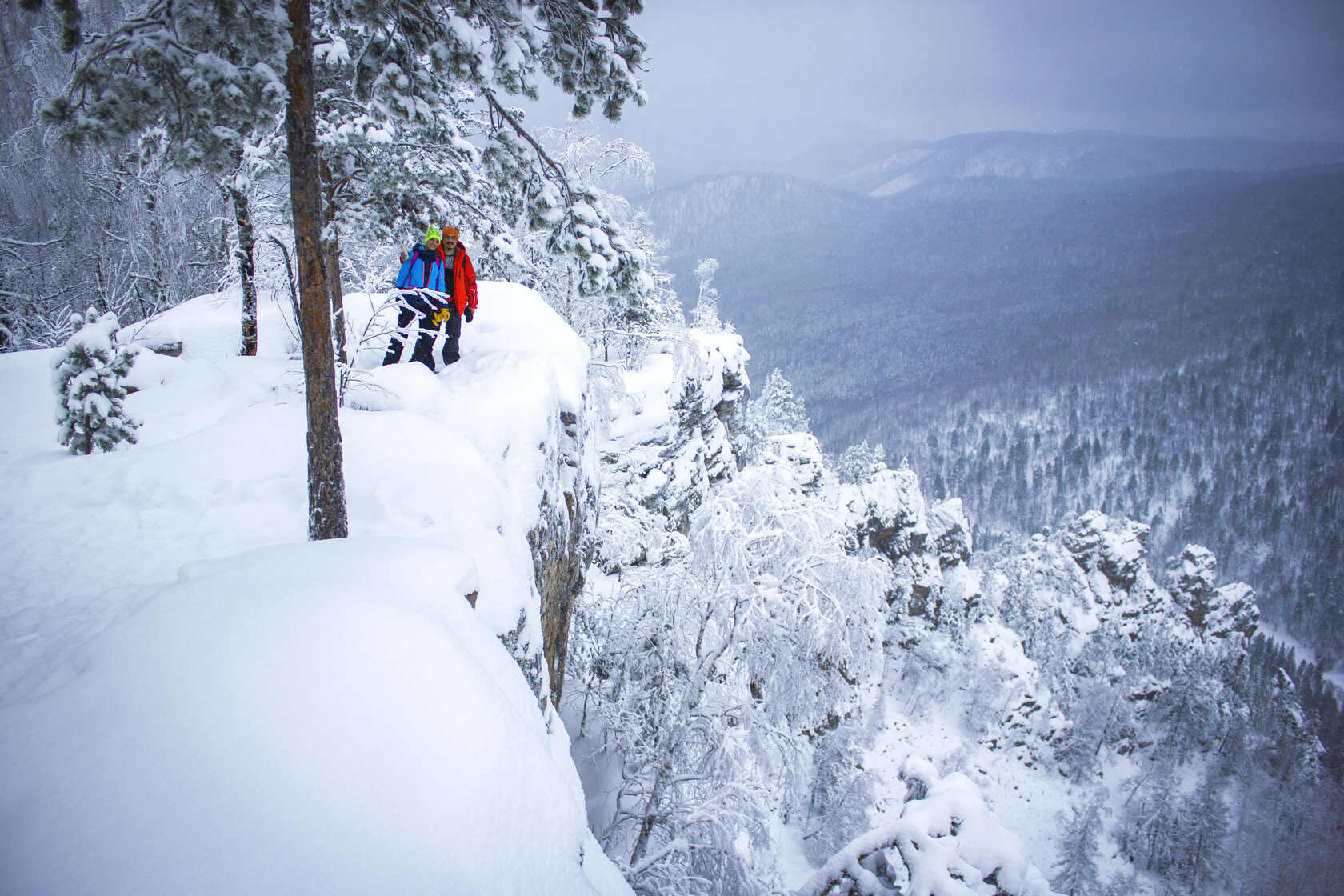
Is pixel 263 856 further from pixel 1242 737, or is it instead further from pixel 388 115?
pixel 1242 737

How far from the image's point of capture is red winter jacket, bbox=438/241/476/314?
23.8 feet

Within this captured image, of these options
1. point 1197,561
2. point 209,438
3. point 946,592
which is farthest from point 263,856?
point 1197,561

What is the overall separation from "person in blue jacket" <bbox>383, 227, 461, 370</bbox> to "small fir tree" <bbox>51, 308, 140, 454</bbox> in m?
2.64

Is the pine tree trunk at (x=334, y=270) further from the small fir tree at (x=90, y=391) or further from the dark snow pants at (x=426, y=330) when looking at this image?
the small fir tree at (x=90, y=391)

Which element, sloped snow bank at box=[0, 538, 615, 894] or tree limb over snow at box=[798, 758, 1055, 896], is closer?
sloped snow bank at box=[0, 538, 615, 894]

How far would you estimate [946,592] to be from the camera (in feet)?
112

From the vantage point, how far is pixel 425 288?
6.78 meters

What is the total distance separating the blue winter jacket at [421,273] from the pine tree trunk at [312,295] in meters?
2.90

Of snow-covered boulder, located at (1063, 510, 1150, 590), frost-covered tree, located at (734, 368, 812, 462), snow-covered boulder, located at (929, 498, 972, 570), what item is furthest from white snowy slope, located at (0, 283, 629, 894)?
snow-covered boulder, located at (1063, 510, 1150, 590)

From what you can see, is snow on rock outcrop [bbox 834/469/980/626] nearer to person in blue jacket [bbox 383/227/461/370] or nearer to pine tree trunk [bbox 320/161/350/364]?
person in blue jacket [bbox 383/227/461/370]

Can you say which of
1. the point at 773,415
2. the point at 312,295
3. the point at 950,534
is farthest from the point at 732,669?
the point at 773,415

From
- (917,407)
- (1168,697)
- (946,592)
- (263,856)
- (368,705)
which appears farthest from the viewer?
(917,407)

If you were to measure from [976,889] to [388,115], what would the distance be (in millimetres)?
9765

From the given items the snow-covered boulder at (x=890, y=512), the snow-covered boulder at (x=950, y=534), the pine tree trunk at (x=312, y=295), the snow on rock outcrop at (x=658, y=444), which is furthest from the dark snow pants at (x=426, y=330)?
the snow-covered boulder at (x=950, y=534)
